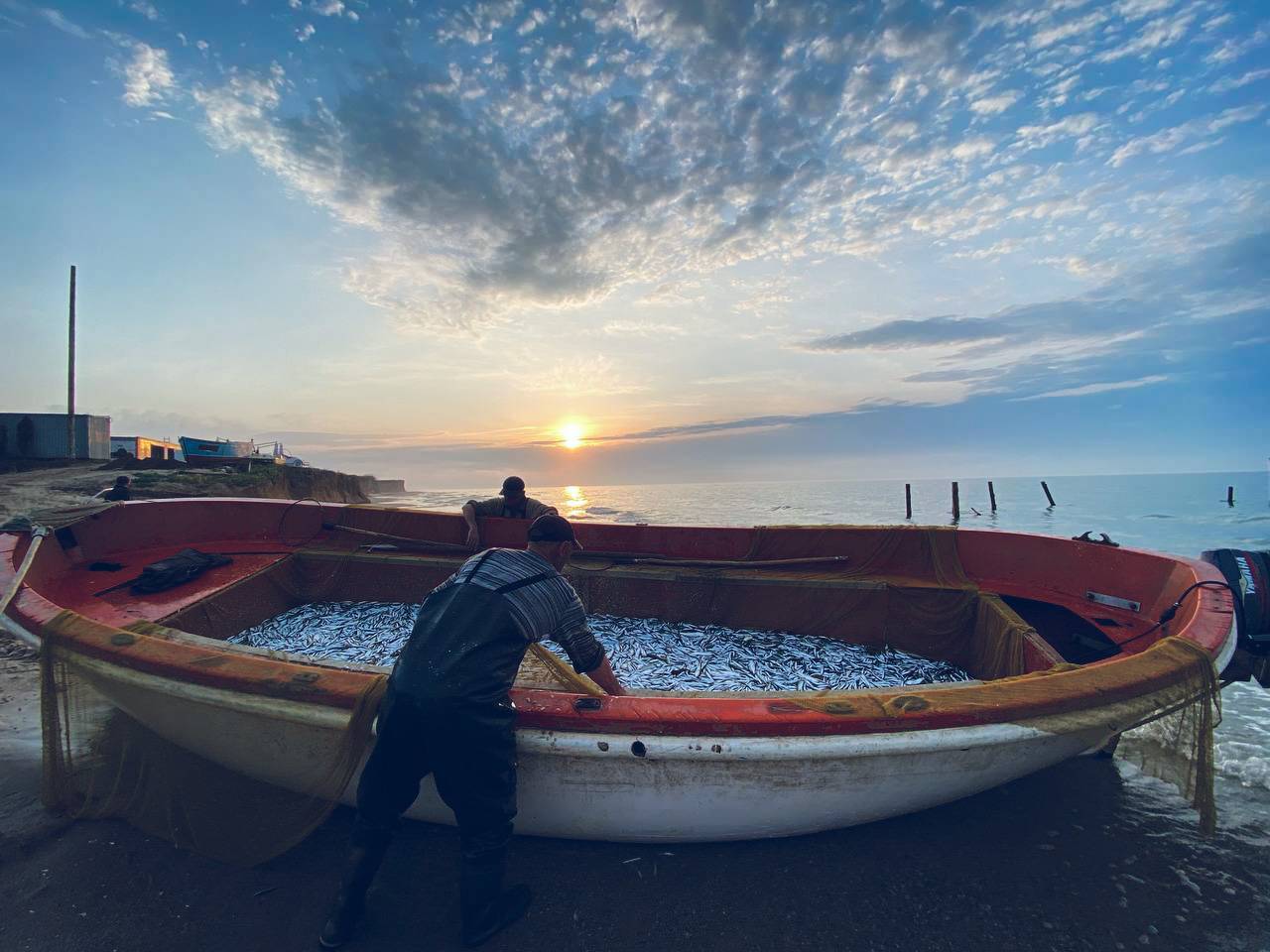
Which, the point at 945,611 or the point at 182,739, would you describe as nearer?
the point at 182,739

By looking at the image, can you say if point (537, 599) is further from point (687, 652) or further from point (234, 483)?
point (234, 483)

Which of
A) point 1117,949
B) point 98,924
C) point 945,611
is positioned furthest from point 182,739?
point 945,611

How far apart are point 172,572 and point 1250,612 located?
9.80 meters

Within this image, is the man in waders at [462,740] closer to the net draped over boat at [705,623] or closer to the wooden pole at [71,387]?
the net draped over boat at [705,623]

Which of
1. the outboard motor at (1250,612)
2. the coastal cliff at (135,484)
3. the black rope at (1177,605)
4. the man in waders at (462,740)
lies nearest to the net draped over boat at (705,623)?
the man in waders at (462,740)

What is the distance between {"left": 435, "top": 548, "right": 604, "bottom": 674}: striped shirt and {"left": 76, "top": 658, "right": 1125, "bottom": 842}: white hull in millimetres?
449

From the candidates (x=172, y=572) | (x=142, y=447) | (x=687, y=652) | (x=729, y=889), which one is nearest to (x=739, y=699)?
(x=729, y=889)

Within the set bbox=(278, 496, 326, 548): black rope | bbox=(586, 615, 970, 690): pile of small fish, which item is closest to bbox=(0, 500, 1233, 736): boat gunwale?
bbox=(586, 615, 970, 690): pile of small fish

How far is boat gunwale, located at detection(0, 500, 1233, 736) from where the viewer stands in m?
2.77

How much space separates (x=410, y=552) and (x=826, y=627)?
5307mm

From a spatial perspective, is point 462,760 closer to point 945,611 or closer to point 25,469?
point 945,611

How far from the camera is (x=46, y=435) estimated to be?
30.3 metres

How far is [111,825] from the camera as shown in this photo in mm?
3600

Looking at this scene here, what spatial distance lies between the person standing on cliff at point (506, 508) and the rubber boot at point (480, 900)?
14.9ft
